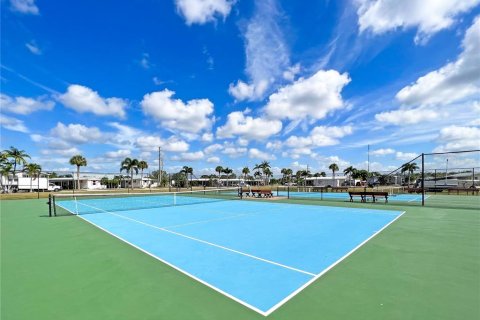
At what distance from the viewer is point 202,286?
4.81 meters

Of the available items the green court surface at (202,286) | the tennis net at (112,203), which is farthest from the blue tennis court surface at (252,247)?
the tennis net at (112,203)

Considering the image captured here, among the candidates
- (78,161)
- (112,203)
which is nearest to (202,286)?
(112,203)

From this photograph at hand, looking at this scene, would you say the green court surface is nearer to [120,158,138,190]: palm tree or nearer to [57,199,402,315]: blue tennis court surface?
[57,199,402,315]: blue tennis court surface

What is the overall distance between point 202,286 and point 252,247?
9.47ft

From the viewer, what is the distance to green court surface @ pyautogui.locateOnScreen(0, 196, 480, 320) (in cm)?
391

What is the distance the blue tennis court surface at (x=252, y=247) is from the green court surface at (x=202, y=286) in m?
0.33

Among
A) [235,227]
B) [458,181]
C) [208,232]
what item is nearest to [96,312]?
[208,232]

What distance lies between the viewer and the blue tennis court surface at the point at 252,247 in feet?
16.0

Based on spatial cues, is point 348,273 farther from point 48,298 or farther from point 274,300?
point 48,298

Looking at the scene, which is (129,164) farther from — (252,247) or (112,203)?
(252,247)

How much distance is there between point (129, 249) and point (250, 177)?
98825 mm

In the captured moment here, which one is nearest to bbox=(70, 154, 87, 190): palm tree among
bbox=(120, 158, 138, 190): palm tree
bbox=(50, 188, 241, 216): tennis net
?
bbox=(120, 158, 138, 190): palm tree

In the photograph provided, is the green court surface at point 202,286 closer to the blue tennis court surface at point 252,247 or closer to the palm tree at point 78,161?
the blue tennis court surface at point 252,247

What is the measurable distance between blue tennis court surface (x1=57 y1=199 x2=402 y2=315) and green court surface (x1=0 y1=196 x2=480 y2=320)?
332 mm
